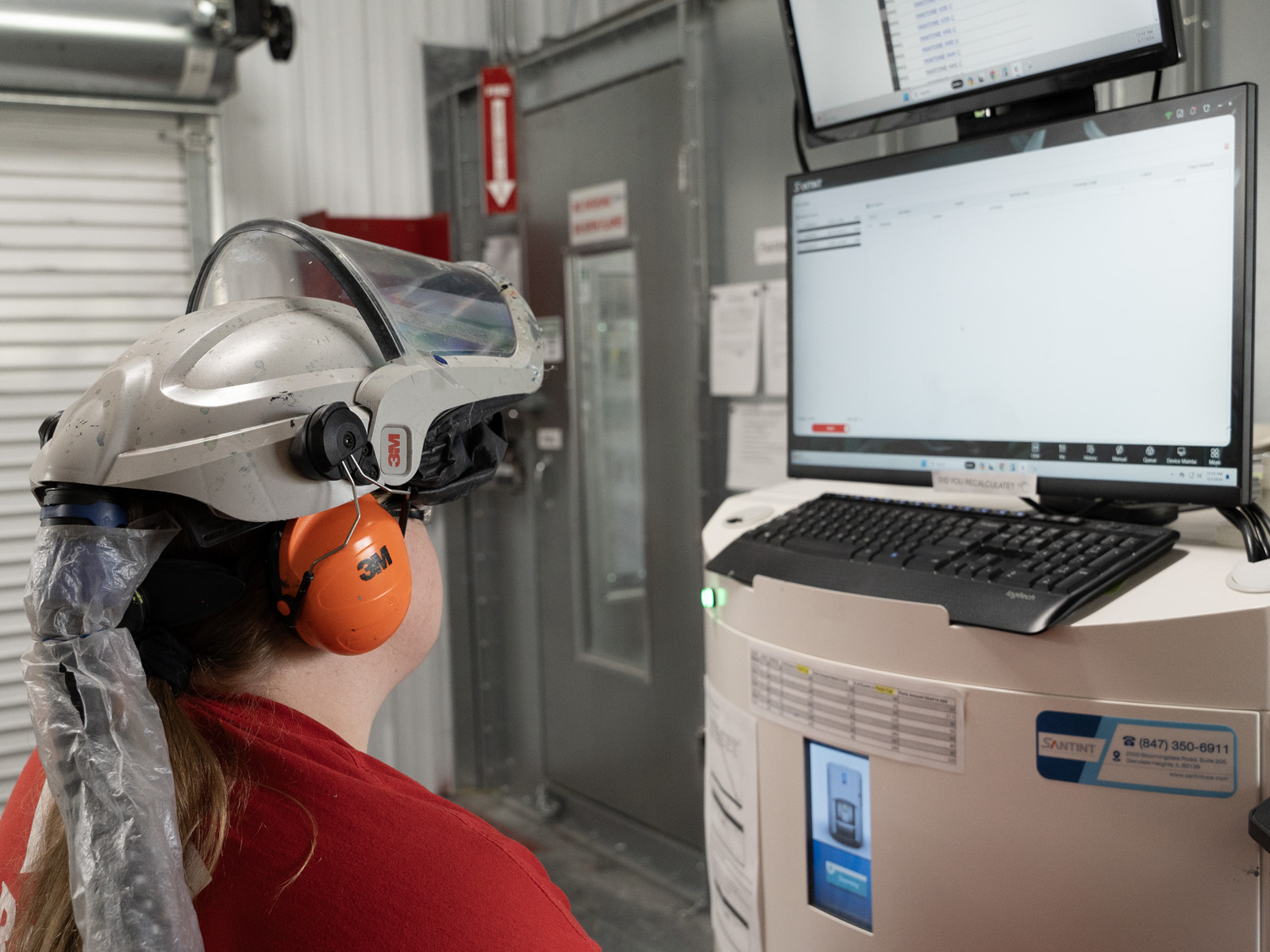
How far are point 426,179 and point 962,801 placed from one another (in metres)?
2.82

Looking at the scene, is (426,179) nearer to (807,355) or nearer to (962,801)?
(807,355)

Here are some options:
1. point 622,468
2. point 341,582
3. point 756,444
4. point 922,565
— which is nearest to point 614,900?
point 622,468

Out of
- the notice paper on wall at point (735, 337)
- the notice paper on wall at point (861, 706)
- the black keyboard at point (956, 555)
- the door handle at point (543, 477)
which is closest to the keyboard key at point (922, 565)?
the black keyboard at point (956, 555)

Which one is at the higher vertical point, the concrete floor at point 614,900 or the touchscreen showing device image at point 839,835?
the touchscreen showing device image at point 839,835

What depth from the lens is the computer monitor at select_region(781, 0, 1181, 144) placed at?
45.9 inches

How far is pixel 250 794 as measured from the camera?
776 millimetres

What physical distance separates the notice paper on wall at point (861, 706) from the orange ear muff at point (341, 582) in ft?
1.67

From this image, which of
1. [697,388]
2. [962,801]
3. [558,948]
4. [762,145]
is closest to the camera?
[558,948]

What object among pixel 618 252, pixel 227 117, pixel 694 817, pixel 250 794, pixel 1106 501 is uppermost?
pixel 227 117

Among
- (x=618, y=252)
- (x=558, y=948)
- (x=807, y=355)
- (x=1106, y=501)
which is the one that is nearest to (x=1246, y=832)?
(x=1106, y=501)

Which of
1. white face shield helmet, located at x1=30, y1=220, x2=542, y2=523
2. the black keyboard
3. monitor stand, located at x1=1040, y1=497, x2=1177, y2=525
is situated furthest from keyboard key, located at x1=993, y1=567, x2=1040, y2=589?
white face shield helmet, located at x1=30, y1=220, x2=542, y2=523

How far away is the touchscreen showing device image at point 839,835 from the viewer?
1.13m

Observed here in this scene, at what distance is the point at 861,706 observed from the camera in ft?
3.60

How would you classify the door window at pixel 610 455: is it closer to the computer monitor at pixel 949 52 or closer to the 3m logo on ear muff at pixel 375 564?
the computer monitor at pixel 949 52
